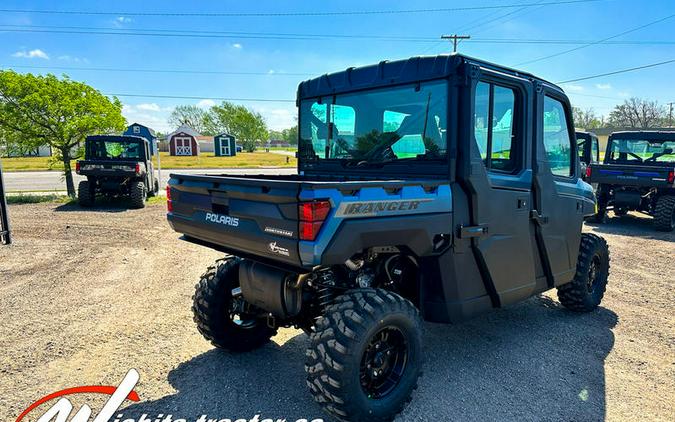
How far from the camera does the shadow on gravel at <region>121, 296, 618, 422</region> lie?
120 inches

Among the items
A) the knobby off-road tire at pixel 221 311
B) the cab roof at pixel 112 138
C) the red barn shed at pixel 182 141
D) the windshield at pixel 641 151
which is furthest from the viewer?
the red barn shed at pixel 182 141

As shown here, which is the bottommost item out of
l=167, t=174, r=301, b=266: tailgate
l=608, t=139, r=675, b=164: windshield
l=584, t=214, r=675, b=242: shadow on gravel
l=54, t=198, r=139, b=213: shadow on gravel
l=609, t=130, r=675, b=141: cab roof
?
l=584, t=214, r=675, b=242: shadow on gravel

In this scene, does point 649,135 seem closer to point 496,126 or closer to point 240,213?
point 496,126

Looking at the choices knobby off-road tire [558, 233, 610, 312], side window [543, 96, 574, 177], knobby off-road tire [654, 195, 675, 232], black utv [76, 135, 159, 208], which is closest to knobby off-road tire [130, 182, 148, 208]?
black utv [76, 135, 159, 208]

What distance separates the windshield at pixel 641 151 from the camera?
10648mm

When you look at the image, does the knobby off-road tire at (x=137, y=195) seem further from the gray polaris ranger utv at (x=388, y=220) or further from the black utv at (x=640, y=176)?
the black utv at (x=640, y=176)

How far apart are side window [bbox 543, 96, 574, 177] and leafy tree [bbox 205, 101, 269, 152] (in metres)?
81.3

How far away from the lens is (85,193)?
12500mm

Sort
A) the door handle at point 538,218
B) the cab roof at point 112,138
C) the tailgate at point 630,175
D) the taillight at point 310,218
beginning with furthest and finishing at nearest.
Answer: the cab roof at point 112,138, the tailgate at point 630,175, the door handle at point 538,218, the taillight at point 310,218

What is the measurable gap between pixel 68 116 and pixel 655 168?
16041 millimetres

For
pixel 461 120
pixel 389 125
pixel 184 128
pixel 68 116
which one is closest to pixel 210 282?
pixel 389 125

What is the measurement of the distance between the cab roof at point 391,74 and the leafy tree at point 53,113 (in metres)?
12.1

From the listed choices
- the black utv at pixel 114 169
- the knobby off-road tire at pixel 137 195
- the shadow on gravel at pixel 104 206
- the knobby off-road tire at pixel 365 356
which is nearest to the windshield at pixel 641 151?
the knobby off-road tire at pixel 365 356

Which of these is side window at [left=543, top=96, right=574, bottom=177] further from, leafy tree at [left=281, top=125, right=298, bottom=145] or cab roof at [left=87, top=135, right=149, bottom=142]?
cab roof at [left=87, top=135, right=149, bottom=142]
